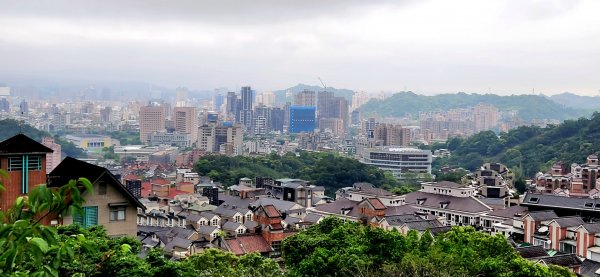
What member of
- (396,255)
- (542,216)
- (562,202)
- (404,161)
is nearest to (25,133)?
(404,161)

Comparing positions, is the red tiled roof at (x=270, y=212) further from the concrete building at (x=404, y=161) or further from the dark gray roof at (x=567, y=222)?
the concrete building at (x=404, y=161)

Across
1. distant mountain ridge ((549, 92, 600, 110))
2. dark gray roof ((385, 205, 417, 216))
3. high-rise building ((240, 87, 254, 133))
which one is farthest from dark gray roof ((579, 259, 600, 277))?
distant mountain ridge ((549, 92, 600, 110))

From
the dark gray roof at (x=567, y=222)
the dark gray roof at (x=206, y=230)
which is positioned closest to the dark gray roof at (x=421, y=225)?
the dark gray roof at (x=567, y=222)

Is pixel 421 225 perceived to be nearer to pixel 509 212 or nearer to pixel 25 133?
pixel 509 212

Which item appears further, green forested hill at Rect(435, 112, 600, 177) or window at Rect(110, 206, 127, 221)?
green forested hill at Rect(435, 112, 600, 177)

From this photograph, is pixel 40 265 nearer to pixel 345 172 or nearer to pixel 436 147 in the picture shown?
pixel 345 172

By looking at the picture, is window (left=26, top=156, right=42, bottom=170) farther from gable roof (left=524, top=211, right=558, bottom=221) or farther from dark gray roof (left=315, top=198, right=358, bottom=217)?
dark gray roof (left=315, top=198, right=358, bottom=217)
